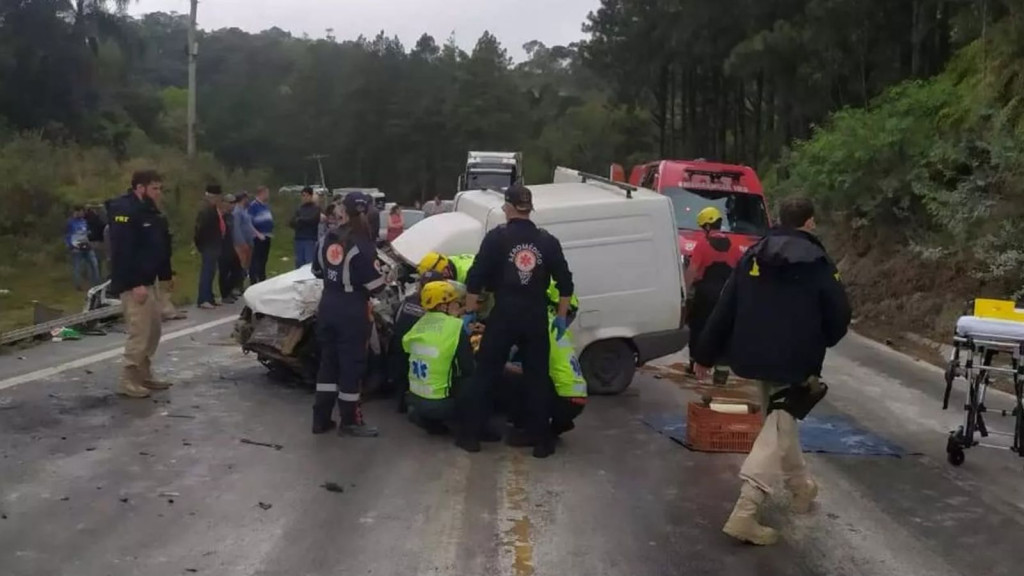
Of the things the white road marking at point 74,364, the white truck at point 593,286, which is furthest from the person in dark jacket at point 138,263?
the white road marking at point 74,364

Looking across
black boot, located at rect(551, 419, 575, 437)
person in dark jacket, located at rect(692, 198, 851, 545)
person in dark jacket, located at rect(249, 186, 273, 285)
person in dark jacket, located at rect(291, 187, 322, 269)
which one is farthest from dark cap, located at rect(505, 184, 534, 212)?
person in dark jacket, located at rect(249, 186, 273, 285)

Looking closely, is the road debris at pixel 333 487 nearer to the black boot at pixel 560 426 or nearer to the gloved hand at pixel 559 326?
the black boot at pixel 560 426

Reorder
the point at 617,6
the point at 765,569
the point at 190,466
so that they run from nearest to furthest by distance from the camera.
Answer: the point at 765,569 → the point at 190,466 → the point at 617,6

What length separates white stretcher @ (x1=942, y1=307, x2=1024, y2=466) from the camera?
788cm

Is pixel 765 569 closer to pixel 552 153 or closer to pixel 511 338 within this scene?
pixel 511 338

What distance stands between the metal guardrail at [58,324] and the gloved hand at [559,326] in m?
7.02

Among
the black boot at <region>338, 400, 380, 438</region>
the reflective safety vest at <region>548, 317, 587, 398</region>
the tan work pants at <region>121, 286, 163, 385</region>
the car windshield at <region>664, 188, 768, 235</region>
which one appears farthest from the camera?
the car windshield at <region>664, 188, 768, 235</region>

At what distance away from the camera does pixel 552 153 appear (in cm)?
8138

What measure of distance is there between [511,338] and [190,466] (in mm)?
2342

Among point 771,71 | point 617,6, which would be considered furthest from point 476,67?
point 771,71

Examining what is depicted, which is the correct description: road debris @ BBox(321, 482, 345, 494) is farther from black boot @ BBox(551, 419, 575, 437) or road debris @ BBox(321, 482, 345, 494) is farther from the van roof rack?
the van roof rack

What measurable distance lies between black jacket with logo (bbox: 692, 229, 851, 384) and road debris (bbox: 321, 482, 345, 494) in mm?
2614

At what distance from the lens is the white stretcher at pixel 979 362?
7879mm

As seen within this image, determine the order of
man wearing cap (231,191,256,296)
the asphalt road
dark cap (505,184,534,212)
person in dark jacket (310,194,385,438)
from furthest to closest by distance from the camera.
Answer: man wearing cap (231,191,256,296)
person in dark jacket (310,194,385,438)
dark cap (505,184,534,212)
the asphalt road
